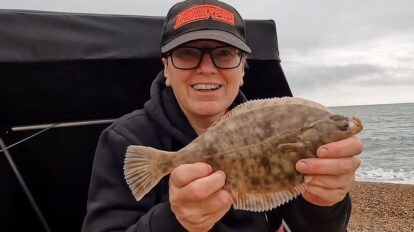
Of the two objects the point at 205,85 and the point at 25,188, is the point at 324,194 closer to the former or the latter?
the point at 205,85

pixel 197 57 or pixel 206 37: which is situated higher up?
pixel 206 37

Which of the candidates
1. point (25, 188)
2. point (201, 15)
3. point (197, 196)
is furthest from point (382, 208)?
point (197, 196)

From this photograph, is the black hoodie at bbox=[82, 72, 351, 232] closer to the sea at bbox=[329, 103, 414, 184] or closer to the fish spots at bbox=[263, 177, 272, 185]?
the fish spots at bbox=[263, 177, 272, 185]

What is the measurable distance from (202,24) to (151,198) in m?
1.29

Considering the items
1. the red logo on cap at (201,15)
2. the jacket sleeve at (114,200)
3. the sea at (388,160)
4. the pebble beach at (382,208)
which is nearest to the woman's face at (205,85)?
Result: the red logo on cap at (201,15)

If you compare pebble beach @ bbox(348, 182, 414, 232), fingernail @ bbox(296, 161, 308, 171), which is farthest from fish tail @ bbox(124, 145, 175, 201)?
pebble beach @ bbox(348, 182, 414, 232)

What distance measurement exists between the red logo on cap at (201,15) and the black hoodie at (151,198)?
2.00 ft

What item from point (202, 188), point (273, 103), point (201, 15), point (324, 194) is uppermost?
point (201, 15)

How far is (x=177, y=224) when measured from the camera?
1667 millimetres

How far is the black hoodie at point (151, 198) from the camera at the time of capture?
1.89m

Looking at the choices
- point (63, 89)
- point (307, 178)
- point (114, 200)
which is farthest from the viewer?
point (63, 89)

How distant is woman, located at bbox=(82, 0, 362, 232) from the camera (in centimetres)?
158

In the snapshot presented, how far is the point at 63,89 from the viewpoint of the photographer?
2994mm

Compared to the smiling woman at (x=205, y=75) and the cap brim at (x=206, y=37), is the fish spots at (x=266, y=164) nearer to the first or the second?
the smiling woman at (x=205, y=75)
